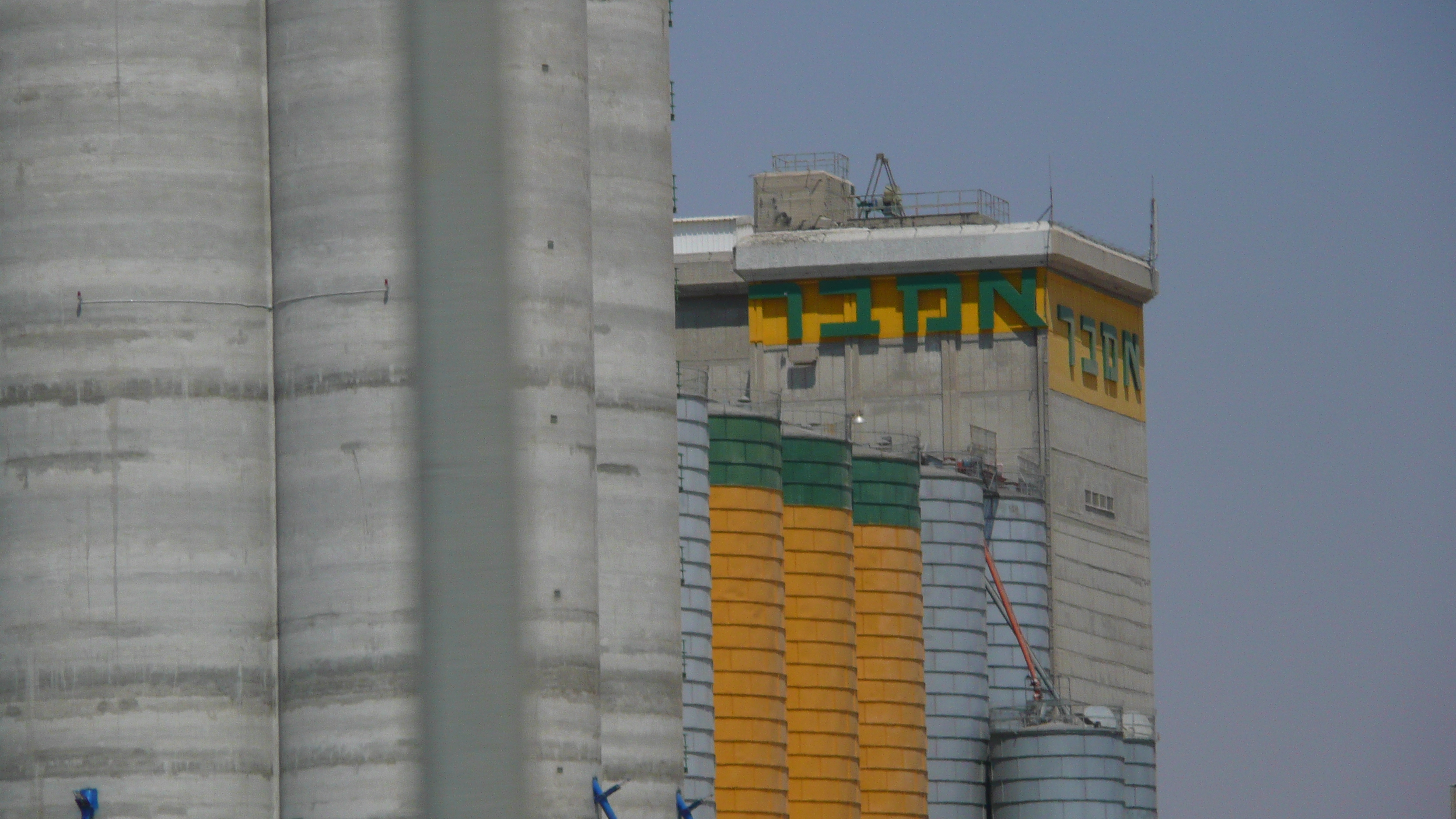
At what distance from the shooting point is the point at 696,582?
83312 millimetres

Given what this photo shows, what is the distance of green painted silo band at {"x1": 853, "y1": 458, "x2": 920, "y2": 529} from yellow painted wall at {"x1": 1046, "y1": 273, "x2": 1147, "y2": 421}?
75.1 feet

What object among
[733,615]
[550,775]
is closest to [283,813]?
[550,775]

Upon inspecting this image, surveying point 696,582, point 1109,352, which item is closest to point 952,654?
point 696,582

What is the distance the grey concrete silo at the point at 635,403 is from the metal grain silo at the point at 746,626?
1540 centimetres

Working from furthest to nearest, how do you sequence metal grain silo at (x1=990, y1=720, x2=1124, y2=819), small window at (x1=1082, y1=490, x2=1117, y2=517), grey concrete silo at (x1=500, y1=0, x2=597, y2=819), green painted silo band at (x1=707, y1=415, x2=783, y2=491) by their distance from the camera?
1. small window at (x1=1082, y1=490, x2=1117, y2=517)
2. metal grain silo at (x1=990, y1=720, x2=1124, y2=819)
3. green painted silo band at (x1=707, y1=415, x2=783, y2=491)
4. grey concrete silo at (x1=500, y1=0, x2=597, y2=819)

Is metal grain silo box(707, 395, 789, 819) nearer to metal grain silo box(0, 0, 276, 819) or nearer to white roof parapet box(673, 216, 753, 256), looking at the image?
metal grain silo box(0, 0, 276, 819)

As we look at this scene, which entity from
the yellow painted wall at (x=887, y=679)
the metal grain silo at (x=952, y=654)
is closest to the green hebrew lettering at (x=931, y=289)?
the metal grain silo at (x=952, y=654)

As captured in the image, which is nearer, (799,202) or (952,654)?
(952,654)

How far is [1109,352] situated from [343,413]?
67.0 metres

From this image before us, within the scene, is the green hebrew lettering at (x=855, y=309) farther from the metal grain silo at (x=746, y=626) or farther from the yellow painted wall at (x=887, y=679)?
the metal grain silo at (x=746, y=626)

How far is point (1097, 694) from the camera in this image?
118m

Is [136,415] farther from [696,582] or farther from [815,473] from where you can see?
[815,473]

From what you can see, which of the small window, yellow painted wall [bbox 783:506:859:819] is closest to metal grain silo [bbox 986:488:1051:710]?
the small window

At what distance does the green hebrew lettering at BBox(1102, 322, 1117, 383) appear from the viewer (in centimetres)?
12344
